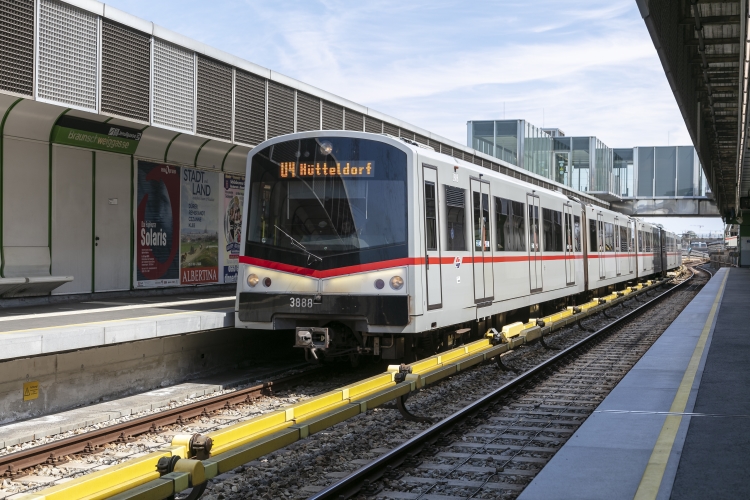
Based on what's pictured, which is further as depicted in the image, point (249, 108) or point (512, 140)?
point (512, 140)

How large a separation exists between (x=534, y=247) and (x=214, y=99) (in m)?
6.55

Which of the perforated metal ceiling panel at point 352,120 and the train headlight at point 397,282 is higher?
the perforated metal ceiling panel at point 352,120

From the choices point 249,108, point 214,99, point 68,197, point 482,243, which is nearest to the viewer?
point 482,243

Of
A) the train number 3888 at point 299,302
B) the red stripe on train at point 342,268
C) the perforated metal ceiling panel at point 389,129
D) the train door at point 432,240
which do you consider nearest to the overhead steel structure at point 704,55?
the train door at point 432,240

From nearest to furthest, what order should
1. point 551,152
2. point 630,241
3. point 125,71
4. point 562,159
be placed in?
point 125,71
point 630,241
point 551,152
point 562,159

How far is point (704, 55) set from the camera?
720 inches

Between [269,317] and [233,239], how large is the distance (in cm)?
744

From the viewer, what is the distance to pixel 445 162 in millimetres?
11148

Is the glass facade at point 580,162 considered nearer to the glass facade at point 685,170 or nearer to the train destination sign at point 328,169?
the glass facade at point 685,170

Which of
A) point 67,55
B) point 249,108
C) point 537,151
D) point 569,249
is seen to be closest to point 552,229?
point 569,249

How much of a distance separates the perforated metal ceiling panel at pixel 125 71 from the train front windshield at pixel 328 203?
2.89m

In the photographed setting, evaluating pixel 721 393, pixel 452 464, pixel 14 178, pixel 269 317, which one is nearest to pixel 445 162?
pixel 269 317

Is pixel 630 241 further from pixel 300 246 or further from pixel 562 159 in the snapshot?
pixel 562 159

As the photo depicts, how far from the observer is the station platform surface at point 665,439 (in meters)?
5.10
